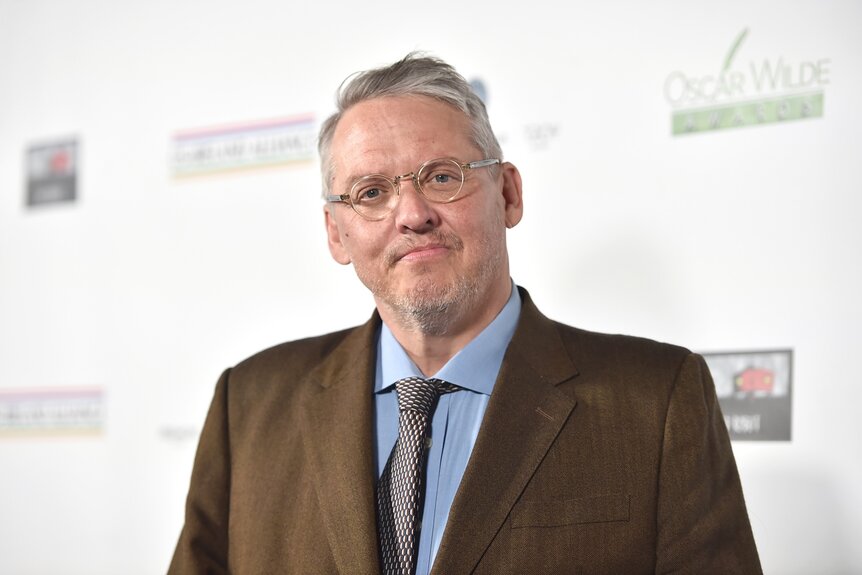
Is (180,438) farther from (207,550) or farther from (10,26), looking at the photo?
(10,26)

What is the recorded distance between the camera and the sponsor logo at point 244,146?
3.04 meters

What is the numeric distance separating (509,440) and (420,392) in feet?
0.70

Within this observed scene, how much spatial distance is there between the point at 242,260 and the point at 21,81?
116 centimetres

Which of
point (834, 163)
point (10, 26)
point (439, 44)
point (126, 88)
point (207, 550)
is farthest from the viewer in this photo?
point (10, 26)

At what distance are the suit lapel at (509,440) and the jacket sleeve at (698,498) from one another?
0.68 ft

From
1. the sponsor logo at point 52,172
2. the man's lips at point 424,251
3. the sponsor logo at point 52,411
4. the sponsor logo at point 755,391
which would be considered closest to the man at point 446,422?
the man's lips at point 424,251

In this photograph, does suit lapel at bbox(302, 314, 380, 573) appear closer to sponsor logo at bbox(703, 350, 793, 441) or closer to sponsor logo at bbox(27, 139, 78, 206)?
sponsor logo at bbox(703, 350, 793, 441)

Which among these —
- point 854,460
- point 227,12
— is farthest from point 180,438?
point 854,460

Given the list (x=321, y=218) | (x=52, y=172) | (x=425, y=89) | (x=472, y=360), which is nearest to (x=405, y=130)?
(x=425, y=89)

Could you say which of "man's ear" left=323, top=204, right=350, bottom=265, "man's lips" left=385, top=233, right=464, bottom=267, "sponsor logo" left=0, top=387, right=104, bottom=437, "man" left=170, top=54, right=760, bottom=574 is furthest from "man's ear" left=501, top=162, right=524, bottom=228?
"sponsor logo" left=0, top=387, right=104, bottom=437

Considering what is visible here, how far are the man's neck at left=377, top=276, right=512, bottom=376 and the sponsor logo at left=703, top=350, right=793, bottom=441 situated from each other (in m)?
0.61

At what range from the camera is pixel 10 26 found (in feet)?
11.8

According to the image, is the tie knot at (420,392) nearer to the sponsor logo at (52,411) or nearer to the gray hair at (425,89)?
the gray hair at (425,89)

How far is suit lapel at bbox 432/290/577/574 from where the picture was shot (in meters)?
1.79
